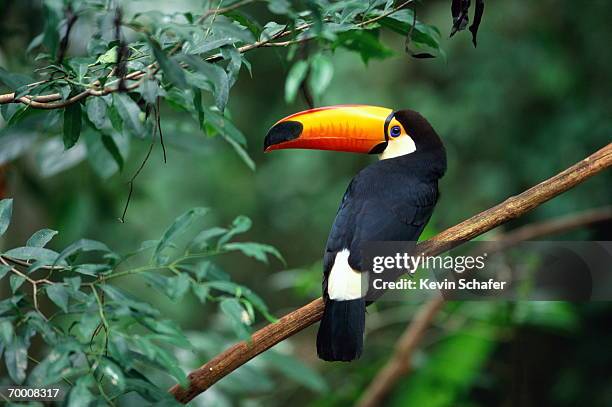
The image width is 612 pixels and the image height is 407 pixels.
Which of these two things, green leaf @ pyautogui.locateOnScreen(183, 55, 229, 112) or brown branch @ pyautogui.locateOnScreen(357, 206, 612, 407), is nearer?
green leaf @ pyautogui.locateOnScreen(183, 55, 229, 112)

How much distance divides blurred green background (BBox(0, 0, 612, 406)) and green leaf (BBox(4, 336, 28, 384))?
5.63ft

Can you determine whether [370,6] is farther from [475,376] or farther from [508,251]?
[475,376]

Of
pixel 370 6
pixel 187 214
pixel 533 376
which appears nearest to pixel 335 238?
pixel 187 214

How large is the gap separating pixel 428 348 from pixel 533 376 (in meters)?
0.62

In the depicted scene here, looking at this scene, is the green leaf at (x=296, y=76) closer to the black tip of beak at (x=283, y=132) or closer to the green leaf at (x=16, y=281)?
the black tip of beak at (x=283, y=132)

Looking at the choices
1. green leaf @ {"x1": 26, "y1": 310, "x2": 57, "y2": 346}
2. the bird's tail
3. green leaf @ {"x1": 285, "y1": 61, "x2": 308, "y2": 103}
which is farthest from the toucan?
green leaf @ {"x1": 26, "y1": 310, "x2": 57, "y2": 346}

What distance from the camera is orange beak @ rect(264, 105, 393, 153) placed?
2.11m

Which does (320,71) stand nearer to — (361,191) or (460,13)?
(460,13)

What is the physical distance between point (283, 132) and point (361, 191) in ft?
0.92

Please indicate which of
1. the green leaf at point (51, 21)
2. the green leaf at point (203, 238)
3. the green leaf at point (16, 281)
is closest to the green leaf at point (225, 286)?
the green leaf at point (203, 238)

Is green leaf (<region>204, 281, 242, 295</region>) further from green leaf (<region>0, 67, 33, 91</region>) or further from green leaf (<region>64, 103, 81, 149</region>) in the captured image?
green leaf (<region>0, 67, 33, 91</region>)

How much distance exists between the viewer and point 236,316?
157 centimetres

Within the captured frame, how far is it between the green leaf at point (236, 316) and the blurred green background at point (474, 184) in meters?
1.60

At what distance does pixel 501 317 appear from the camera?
3.40 meters
